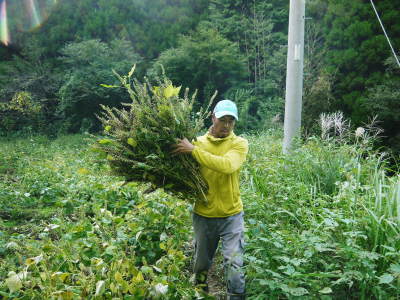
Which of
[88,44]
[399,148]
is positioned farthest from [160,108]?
[88,44]

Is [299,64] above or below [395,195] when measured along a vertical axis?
above

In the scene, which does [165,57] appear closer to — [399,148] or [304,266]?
[399,148]

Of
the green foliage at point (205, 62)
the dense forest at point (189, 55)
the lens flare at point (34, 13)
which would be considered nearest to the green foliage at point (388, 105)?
the dense forest at point (189, 55)

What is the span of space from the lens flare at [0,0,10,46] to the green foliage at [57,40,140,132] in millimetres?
4553

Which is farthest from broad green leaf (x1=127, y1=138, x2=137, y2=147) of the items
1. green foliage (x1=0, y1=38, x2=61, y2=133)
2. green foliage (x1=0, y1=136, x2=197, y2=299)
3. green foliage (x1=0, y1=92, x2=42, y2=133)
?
green foliage (x1=0, y1=38, x2=61, y2=133)

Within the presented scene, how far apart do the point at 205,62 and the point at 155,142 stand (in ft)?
67.9

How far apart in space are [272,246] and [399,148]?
11.0 metres

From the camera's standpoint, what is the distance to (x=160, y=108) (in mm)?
2732

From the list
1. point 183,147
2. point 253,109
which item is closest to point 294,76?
point 183,147

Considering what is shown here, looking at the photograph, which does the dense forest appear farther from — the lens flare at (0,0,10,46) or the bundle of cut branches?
the bundle of cut branches

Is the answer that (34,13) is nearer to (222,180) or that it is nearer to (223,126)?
(223,126)

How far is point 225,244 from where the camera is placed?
286 cm

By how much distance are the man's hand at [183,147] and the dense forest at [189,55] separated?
1292 cm

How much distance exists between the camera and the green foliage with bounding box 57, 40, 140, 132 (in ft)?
70.9
